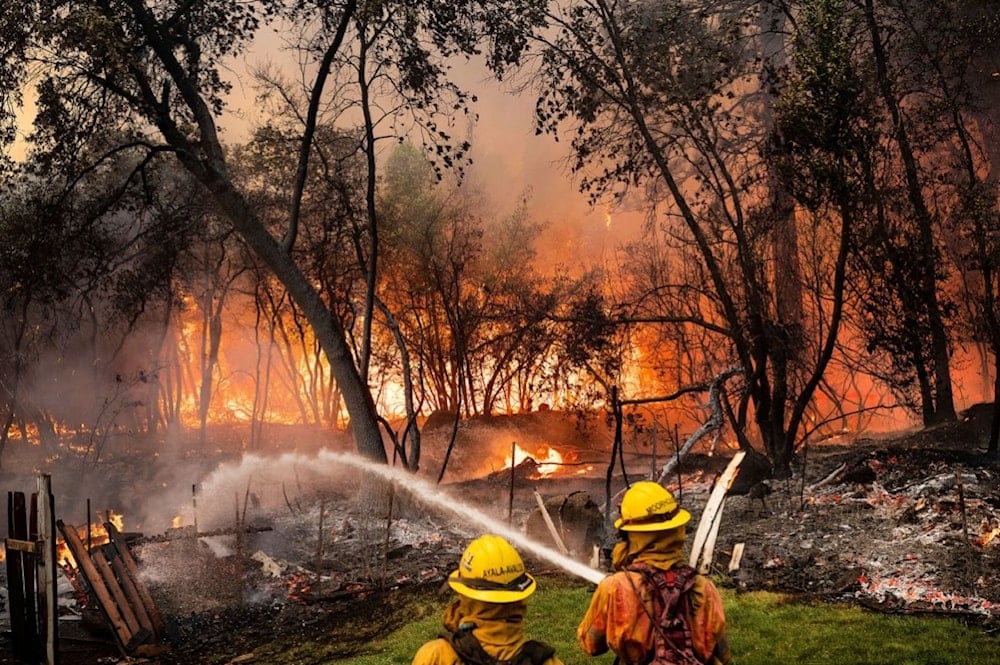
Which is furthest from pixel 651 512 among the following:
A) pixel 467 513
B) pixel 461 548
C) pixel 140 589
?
pixel 467 513

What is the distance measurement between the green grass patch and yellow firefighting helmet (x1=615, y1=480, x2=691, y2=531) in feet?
13.4

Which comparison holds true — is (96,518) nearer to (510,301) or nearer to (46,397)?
(46,397)

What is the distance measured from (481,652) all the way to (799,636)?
5.83 meters

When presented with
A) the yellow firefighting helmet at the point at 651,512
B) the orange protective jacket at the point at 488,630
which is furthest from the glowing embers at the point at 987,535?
the orange protective jacket at the point at 488,630

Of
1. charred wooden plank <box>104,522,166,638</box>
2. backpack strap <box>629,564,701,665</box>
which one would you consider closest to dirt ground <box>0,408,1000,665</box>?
charred wooden plank <box>104,522,166,638</box>

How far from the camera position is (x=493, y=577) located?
9.64 feet

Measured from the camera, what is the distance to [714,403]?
12742 millimetres

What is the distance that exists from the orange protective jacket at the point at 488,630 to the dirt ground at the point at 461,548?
6.00 metres

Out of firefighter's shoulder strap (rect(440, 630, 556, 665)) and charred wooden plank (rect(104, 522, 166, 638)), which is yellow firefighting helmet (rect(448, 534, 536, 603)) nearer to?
firefighter's shoulder strap (rect(440, 630, 556, 665))

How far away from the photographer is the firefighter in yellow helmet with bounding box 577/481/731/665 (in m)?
3.63

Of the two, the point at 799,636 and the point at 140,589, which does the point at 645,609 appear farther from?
the point at 140,589

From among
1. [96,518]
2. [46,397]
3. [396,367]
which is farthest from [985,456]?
[46,397]

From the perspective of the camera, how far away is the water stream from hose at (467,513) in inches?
418

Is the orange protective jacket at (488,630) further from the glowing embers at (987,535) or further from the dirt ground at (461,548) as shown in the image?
the glowing embers at (987,535)
